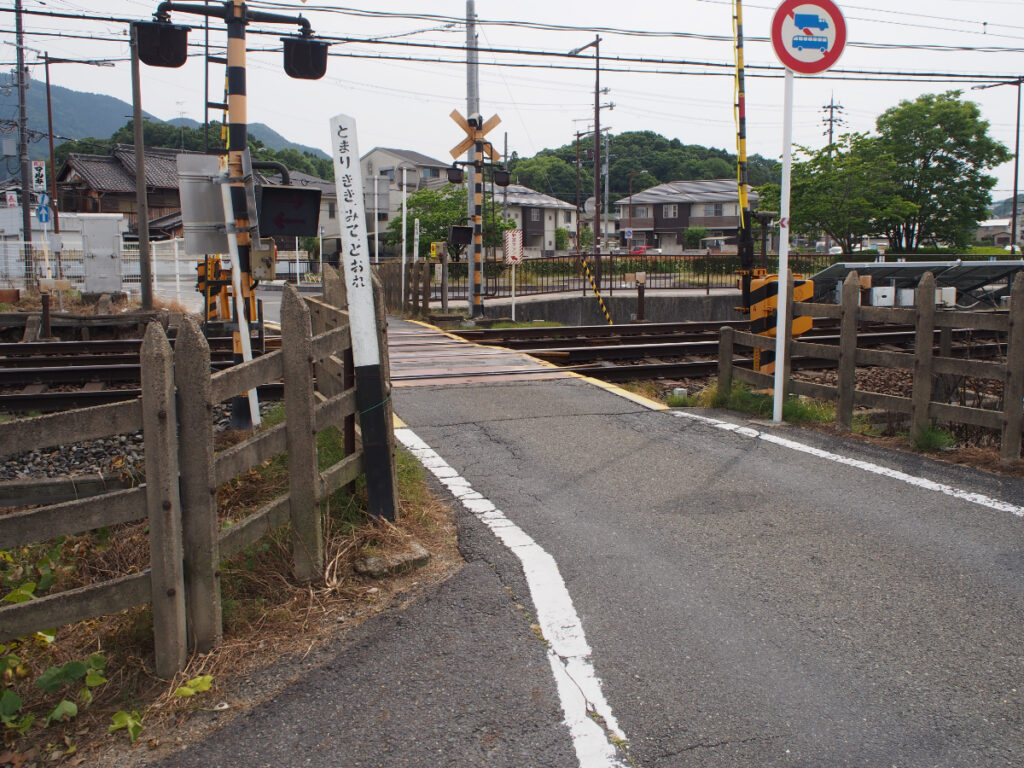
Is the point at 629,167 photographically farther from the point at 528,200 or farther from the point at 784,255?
the point at 784,255

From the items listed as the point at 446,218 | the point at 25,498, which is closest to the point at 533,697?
the point at 25,498

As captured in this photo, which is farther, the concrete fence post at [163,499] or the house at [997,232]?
the house at [997,232]

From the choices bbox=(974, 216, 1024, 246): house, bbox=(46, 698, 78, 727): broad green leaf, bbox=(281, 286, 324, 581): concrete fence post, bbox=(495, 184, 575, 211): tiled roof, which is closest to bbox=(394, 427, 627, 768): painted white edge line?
bbox=(281, 286, 324, 581): concrete fence post

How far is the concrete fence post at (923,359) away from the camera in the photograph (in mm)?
6621

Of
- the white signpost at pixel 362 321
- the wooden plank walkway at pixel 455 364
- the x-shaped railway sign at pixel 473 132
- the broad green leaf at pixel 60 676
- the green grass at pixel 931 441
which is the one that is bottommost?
the broad green leaf at pixel 60 676

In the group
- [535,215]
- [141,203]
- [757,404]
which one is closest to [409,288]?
[141,203]

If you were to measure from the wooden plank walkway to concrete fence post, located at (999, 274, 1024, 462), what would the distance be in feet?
17.1

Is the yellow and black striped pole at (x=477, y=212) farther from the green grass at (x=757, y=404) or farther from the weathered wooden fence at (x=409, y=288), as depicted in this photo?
the green grass at (x=757, y=404)

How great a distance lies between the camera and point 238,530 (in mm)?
Result: 3586

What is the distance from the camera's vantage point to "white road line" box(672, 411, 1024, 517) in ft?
17.4

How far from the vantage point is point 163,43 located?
7.72 meters

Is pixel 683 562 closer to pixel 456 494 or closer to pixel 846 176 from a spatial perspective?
pixel 456 494

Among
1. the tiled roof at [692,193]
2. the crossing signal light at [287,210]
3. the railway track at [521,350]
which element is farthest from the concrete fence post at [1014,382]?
the tiled roof at [692,193]

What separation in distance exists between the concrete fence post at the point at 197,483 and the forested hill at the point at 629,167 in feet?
334
